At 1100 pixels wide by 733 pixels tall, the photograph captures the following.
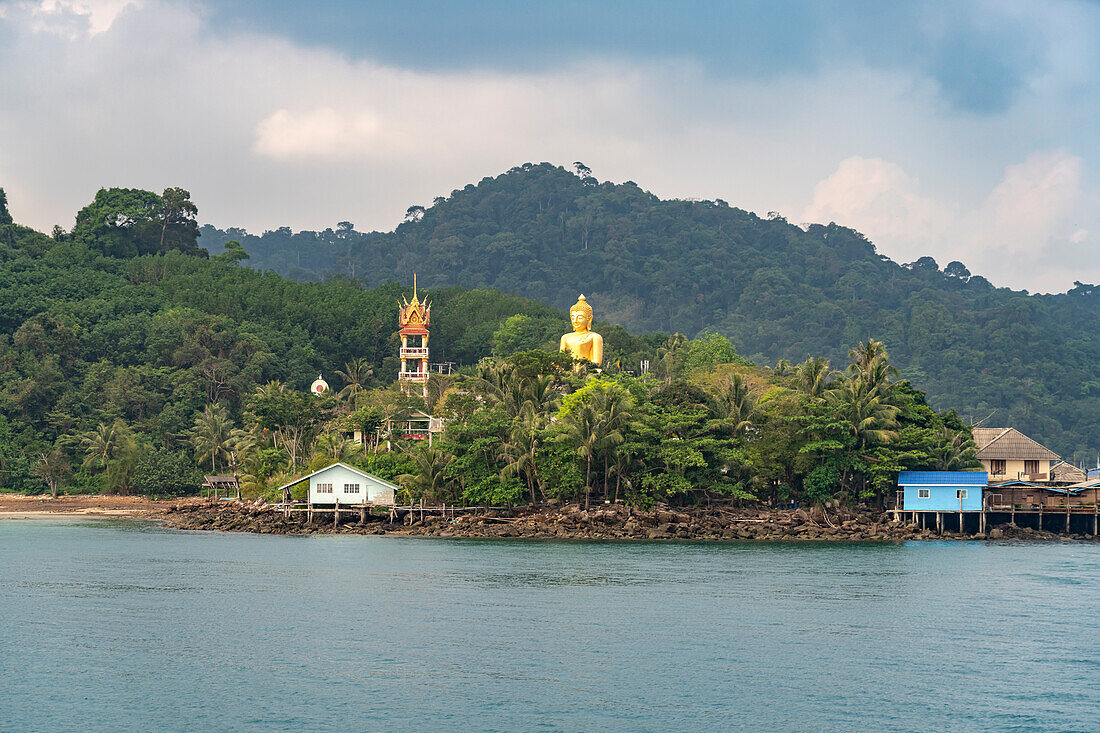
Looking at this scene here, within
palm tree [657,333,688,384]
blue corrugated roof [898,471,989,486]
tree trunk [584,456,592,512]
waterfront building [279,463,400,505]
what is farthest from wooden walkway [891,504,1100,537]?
palm tree [657,333,688,384]

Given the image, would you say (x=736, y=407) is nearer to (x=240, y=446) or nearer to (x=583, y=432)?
(x=583, y=432)

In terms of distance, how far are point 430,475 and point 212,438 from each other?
2917 centimetres

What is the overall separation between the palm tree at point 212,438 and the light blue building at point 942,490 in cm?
4318

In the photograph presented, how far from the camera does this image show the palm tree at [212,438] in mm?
78000

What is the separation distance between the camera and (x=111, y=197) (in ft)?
398

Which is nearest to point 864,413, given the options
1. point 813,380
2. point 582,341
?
point 813,380

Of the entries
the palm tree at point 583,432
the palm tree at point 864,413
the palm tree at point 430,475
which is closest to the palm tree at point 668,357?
the palm tree at point 864,413

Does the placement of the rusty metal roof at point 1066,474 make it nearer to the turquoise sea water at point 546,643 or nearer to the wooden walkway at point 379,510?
the turquoise sea water at point 546,643

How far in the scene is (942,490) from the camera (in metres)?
54.7

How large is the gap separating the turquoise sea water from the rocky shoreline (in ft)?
24.3

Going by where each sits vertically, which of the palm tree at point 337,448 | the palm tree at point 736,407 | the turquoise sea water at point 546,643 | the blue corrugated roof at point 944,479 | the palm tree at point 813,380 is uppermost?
the palm tree at point 813,380

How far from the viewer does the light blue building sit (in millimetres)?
54438

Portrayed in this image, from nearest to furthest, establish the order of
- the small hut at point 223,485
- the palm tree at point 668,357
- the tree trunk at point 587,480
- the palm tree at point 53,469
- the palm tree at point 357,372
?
the tree trunk at point 587,480
the small hut at point 223,485
the palm tree at point 53,469
the palm tree at point 668,357
the palm tree at point 357,372

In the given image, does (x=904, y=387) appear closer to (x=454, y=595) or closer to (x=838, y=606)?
(x=838, y=606)
